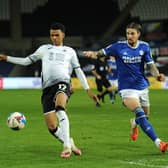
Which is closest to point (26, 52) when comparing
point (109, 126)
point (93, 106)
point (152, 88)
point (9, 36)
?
point (9, 36)

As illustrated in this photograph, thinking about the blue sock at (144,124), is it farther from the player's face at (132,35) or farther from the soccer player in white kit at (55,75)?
the player's face at (132,35)

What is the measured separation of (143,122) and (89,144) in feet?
5.80

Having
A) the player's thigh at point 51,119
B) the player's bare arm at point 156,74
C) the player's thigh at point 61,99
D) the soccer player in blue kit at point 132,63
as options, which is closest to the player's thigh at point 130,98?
the soccer player in blue kit at point 132,63

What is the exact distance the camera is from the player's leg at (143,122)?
10484 millimetres

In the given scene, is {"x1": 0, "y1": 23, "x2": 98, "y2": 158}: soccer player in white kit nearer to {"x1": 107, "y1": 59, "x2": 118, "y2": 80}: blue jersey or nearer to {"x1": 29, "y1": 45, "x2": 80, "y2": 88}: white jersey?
{"x1": 29, "y1": 45, "x2": 80, "y2": 88}: white jersey

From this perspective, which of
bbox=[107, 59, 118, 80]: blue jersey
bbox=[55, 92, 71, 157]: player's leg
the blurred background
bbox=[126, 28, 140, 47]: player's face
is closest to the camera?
bbox=[55, 92, 71, 157]: player's leg

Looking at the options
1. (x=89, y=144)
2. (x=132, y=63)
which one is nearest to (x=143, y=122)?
(x=132, y=63)

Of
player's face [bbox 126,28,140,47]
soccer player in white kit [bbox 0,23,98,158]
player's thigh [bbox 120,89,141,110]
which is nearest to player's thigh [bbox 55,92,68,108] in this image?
soccer player in white kit [bbox 0,23,98,158]

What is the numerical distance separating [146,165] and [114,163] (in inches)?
21.8

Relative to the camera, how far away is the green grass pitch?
977cm

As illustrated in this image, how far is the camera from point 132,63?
11.3m

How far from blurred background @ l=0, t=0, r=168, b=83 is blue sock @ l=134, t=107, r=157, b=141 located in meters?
36.1

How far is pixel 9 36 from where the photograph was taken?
51.3 metres

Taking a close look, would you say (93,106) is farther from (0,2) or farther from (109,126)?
(0,2)
